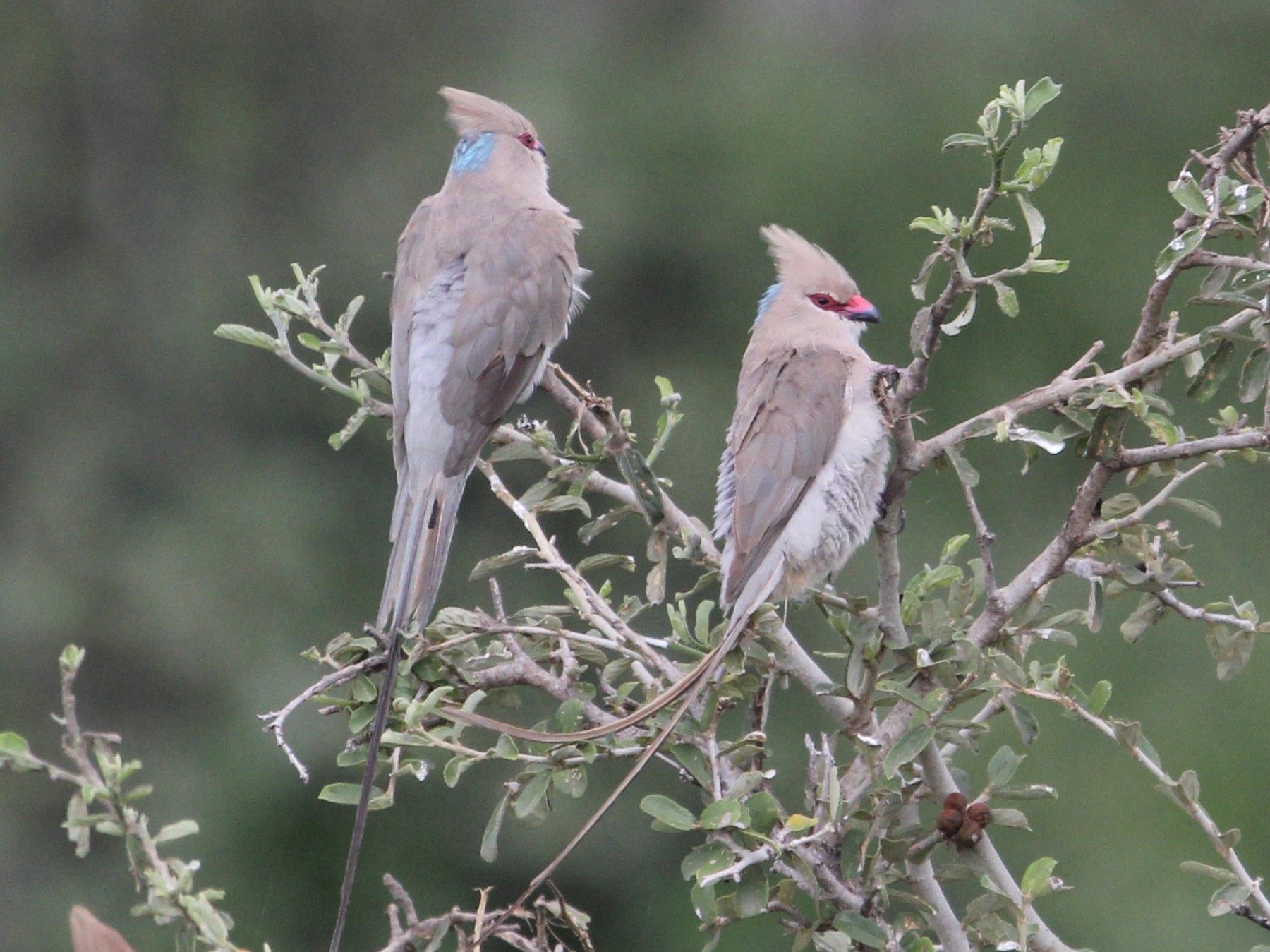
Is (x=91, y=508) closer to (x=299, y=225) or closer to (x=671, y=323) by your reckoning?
(x=299, y=225)

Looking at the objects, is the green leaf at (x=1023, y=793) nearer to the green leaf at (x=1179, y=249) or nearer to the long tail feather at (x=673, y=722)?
the long tail feather at (x=673, y=722)

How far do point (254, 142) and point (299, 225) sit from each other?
2.04 feet

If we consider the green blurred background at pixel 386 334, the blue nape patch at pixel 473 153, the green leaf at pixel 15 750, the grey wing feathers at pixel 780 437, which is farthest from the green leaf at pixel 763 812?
the green blurred background at pixel 386 334

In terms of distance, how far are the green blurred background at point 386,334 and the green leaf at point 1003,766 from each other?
3630 millimetres

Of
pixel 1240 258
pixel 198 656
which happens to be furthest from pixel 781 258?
pixel 198 656

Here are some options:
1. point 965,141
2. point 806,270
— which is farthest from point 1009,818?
point 806,270

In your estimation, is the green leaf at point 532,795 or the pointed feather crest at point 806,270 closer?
the green leaf at point 532,795

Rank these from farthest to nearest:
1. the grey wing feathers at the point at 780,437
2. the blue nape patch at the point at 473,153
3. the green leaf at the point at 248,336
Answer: the blue nape patch at the point at 473,153
the grey wing feathers at the point at 780,437
the green leaf at the point at 248,336

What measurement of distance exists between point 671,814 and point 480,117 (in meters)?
2.33

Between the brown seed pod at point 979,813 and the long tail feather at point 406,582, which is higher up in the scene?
the brown seed pod at point 979,813

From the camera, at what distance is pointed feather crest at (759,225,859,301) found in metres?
3.38

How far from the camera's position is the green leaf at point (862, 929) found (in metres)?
1.91

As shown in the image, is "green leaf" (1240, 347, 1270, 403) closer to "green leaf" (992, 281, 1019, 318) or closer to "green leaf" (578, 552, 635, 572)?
"green leaf" (992, 281, 1019, 318)

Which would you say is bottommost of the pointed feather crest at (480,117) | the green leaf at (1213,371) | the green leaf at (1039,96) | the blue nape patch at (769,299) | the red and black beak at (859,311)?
the blue nape patch at (769,299)
